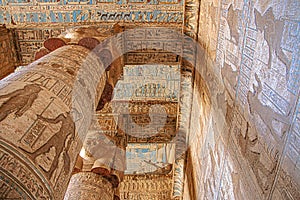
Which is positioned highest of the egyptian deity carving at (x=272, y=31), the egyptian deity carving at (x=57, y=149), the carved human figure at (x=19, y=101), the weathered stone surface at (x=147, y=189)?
the egyptian deity carving at (x=272, y=31)

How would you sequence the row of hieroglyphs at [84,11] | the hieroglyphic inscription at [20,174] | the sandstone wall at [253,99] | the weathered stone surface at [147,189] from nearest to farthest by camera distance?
1. the hieroglyphic inscription at [20,174]
2. the sandstone wall at [253,99]
3. the row of hieroglyphs at [84,11]
4. the weathered stone surface at [147,189]

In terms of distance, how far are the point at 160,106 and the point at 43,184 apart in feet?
15.5

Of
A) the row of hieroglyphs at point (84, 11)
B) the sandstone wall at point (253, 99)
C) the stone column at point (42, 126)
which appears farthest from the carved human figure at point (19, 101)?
the row of hieroglyphs at point (84, 11)

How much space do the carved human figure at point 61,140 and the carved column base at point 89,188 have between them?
5.65 feet

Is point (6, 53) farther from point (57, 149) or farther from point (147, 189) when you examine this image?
point (147, 189)

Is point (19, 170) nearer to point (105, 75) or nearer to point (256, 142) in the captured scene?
point (256, 142)

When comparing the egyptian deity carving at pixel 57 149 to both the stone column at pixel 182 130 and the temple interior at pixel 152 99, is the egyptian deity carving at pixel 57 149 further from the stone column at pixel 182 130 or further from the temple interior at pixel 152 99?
the stone column at pixel 182 130

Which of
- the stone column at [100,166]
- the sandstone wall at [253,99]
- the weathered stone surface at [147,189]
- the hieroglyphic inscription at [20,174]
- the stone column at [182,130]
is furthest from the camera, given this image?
the weathered stone surface at [147,189]

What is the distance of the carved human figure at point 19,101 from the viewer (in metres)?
1.63

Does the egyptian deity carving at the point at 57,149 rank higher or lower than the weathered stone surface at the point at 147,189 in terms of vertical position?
higher

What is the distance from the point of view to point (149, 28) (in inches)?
198

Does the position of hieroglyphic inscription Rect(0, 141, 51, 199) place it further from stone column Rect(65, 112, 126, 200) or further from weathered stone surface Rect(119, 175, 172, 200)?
weathered stone surface Rect(119, 175, 172, 200)

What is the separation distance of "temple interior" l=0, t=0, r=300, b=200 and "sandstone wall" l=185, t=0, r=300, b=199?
0.01 m

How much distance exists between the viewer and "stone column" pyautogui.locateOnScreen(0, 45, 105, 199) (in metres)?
1.40
